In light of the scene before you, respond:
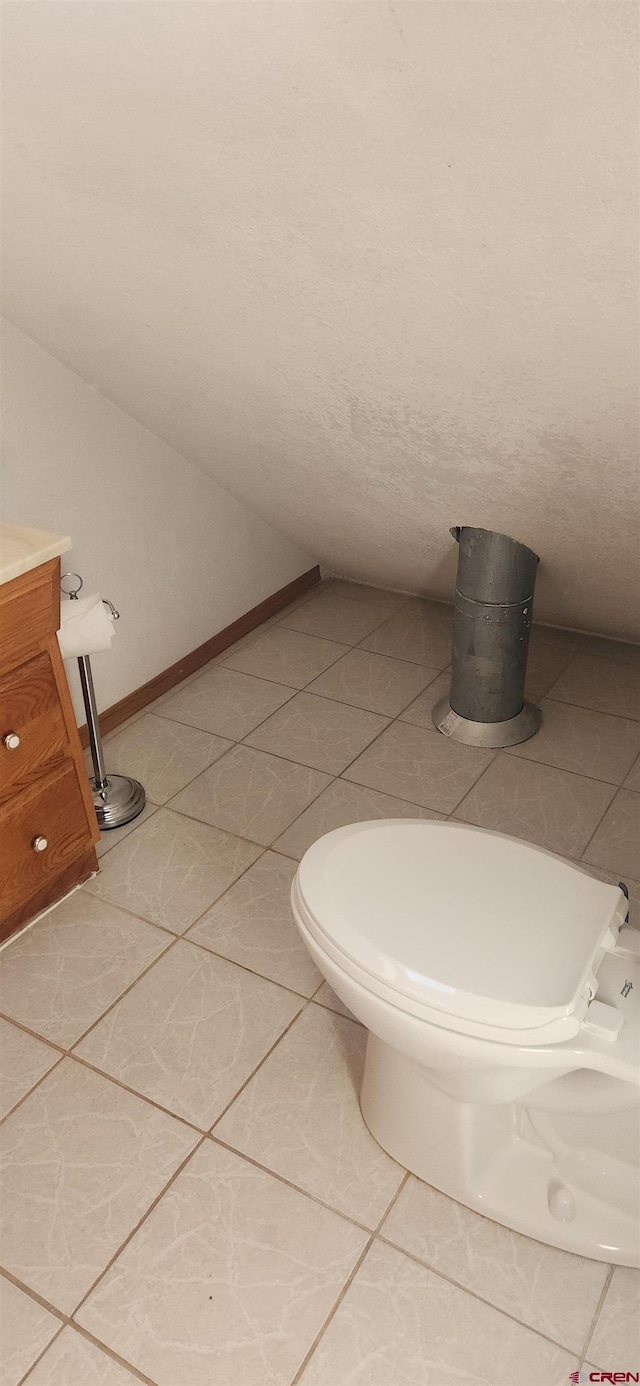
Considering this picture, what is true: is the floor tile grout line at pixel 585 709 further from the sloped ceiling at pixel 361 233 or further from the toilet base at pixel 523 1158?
the toilet base at pixel 523 1158

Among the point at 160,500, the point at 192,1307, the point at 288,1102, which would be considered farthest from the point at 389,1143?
the point at 160,500

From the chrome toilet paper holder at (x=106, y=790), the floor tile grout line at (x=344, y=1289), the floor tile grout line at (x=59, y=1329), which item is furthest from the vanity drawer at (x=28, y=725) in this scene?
the floor tile grout line at (x=344, y=1289)

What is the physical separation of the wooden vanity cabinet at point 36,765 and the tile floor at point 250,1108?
0.10 meters

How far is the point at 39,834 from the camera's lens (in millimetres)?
1690

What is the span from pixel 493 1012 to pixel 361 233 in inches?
36.9

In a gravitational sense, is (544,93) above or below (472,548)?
above

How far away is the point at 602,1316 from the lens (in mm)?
1177

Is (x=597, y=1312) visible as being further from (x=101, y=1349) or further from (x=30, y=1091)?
(x=30, y=1091)

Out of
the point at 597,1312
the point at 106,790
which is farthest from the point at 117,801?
the point at 597,1312

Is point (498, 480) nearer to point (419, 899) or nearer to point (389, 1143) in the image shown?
point (419, 899)

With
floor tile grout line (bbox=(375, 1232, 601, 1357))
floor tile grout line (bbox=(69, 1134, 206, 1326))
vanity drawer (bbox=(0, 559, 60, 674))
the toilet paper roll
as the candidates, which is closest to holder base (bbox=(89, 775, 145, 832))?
the toilet paper roll

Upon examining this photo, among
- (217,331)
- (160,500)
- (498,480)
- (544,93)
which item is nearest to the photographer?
(544,93)

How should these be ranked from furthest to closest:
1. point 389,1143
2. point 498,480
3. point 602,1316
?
point 498,480
point 389,1143
point 602,1316

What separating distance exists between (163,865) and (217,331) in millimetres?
1029
